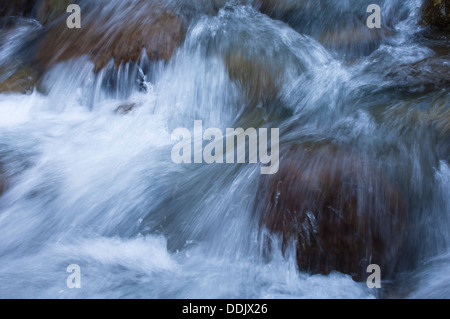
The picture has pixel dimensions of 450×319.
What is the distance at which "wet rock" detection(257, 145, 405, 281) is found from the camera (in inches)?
127

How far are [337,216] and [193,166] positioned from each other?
1.54 metres

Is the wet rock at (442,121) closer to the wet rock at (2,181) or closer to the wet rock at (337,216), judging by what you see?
the wet rock at (337,216)

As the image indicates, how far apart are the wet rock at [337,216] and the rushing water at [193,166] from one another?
12 cm

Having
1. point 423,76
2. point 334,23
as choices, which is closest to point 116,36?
point 334,23

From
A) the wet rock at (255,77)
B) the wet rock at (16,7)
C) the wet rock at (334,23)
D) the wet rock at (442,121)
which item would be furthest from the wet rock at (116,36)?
the wet rock at (442,121)

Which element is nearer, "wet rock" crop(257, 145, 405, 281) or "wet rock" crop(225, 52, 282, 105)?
"wet rock" crop(257, 145, 405, 281)

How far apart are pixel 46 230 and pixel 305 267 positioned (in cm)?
220

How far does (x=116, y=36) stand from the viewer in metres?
5.18

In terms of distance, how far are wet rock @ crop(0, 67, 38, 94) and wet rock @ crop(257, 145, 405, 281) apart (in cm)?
341

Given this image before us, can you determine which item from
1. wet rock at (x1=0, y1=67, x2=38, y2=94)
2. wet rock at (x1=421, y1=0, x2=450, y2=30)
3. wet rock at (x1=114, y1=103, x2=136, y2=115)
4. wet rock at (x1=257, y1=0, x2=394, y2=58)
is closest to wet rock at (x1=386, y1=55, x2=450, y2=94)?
wet rock at (x1=257, y1=0, x2=394, y2=58)

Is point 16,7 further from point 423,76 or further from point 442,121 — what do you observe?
point 442,121

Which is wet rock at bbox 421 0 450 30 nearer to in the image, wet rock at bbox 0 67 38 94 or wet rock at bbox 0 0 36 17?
wet rock at bbox 0 67 38 94
